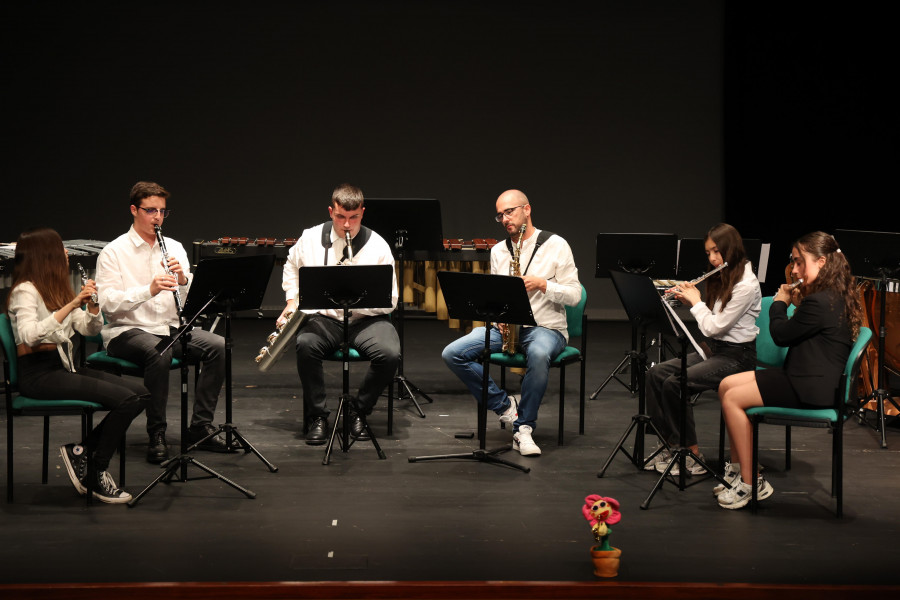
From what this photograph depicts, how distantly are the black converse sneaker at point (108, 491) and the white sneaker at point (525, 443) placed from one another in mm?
1979

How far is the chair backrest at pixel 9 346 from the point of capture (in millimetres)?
4031

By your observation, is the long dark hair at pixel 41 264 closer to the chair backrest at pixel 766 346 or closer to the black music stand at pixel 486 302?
the black music stand at pixel 486 302

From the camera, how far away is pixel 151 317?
4965mm

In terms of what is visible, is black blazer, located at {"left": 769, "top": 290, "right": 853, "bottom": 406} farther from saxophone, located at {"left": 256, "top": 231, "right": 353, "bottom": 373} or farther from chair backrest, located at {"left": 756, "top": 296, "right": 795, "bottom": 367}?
saxophone, located at {"left": 256, "top": 231, "right": 353, "bottom": 373}

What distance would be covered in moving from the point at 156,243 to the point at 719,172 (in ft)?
23.3

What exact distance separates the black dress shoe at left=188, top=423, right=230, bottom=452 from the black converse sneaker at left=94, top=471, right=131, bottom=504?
0.78 m

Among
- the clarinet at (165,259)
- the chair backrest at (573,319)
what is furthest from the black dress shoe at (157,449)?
the chair backrest at (573,319)

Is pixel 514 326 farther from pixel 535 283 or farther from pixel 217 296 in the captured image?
pixel 217 296

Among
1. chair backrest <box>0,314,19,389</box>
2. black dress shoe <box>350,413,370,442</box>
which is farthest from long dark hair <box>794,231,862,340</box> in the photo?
chair backrest <box>0,314,19,389</box>

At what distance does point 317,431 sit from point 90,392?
1420 millimetres

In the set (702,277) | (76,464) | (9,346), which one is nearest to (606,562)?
(702,277)

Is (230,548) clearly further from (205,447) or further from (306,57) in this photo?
(306,57)

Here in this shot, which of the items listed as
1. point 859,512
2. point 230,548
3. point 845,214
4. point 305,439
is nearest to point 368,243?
point 305,439

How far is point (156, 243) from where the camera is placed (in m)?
5.03
